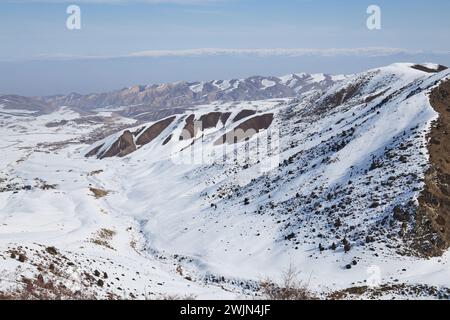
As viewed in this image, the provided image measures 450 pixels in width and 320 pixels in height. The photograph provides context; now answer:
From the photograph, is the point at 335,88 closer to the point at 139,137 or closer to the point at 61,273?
the point at 139,137

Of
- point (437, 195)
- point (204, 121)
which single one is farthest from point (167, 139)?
point (437, 195)

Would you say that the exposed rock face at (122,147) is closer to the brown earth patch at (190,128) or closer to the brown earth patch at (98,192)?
the brown earth patch at (190,128)

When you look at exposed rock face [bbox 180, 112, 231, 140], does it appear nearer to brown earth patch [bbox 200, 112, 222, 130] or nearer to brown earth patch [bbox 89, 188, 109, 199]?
brown earth patch [bbox 200, 112, 222, 130]

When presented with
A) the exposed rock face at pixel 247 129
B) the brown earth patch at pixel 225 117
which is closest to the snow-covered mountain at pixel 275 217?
the exposed rock face at pixel 247 129

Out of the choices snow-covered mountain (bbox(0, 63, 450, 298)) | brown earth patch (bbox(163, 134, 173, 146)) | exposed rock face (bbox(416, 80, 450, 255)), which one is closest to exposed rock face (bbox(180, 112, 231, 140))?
brown earth patch (bbox(163, 134, 173, 146))
